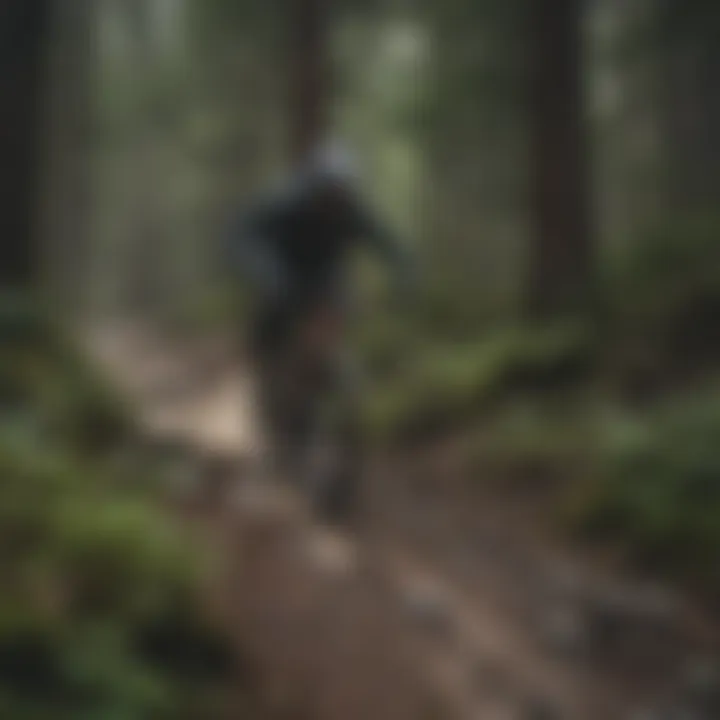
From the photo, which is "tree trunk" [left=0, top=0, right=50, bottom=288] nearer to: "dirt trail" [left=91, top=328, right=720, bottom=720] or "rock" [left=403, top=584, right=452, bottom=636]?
"dirt trail" [left=91, top=328, right=720, bottom=720]

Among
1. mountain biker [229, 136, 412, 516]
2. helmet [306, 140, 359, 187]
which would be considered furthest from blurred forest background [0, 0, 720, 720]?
helmet [306, 140, 359, 187]

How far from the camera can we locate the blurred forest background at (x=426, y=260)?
3.81m

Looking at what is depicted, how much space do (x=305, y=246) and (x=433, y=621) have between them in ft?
7.95

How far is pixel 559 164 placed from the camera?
32.1ft

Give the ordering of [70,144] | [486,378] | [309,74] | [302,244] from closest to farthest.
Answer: [302,244] → [486,378] → [309,74] → [70,144]

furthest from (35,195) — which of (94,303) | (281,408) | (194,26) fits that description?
(94,303)

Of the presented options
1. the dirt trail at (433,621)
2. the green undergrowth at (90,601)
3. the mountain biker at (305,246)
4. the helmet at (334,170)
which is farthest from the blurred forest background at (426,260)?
the helmet at (334,170)

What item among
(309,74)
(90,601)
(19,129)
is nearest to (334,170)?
(19,129)

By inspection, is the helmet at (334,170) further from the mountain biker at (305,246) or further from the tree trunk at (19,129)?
the tree trunk at (19,129)

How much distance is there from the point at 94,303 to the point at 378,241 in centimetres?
2587

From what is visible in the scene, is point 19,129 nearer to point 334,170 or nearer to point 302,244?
point 302,244

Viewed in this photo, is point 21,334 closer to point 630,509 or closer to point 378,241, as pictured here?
point 378,241

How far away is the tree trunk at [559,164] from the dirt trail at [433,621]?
3.63 metres

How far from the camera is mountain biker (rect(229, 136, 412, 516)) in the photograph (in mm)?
5891
